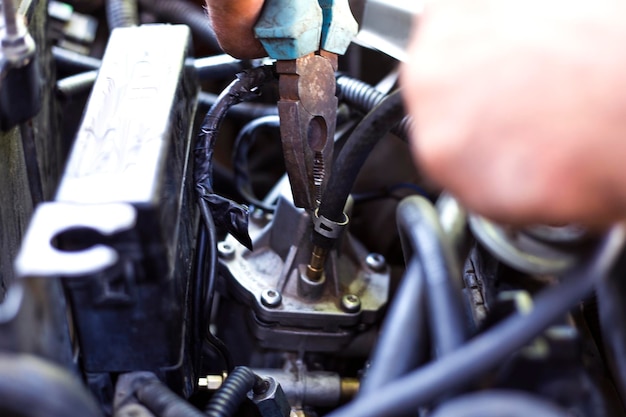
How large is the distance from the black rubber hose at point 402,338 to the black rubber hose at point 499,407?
0.05 metres

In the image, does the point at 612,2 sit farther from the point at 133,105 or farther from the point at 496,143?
the point at 133,105

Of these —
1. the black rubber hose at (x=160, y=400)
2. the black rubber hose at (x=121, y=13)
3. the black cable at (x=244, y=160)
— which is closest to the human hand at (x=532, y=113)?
the black rubber hose at (x=160, y=400)

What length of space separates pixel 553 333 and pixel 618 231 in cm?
8

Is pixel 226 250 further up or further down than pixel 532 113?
further down

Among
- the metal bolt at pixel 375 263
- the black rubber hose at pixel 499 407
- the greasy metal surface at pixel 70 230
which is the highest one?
the greasy metal surface at pixel 70 230

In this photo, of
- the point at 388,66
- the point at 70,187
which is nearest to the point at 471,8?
the point at 70,187

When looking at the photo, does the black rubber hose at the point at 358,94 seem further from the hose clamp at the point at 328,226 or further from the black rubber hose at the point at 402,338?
the black rubber hose at the point at 402,338

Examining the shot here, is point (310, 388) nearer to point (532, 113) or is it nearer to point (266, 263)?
point (266, 263)

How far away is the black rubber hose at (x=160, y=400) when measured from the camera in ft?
1.89

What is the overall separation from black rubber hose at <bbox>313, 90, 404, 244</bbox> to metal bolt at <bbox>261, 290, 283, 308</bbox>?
0.10 m

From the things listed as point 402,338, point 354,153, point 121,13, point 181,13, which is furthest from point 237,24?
point 181,13

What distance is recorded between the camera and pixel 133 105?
26.2 inches

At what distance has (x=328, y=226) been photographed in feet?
2.62

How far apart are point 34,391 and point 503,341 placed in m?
0.31
